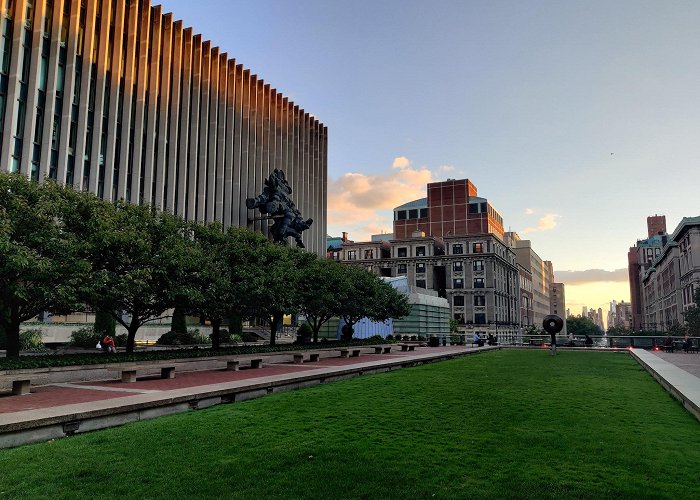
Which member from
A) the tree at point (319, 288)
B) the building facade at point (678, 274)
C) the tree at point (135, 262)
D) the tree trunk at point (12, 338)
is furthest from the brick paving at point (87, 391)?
the building facade at point (678, 274)

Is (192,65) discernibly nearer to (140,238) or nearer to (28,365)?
(140,238)

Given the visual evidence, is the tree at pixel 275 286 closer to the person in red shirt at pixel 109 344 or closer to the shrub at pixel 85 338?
the person in red shirt at pixel 109 344

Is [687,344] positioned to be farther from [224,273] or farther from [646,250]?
[646,250]

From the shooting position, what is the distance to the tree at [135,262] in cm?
1947

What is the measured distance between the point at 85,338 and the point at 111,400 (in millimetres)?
25536

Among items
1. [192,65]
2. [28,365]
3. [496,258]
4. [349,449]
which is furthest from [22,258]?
[496,258]

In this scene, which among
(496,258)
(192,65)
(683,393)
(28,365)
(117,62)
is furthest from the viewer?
(496,258)

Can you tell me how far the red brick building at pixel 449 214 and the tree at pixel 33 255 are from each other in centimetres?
9965

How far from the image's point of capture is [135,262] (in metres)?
21.2

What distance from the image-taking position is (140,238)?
20.7m

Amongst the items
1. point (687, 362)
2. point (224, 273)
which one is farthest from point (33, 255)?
point (687, 362)

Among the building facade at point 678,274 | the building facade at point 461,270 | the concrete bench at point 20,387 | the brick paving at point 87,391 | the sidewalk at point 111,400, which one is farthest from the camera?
the building facade at point 461,270

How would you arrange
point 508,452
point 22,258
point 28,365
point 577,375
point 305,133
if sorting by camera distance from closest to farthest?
point 508,452, point 22,258, point 28,365, point 577,375, point 305,133

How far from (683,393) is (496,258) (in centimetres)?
9476
